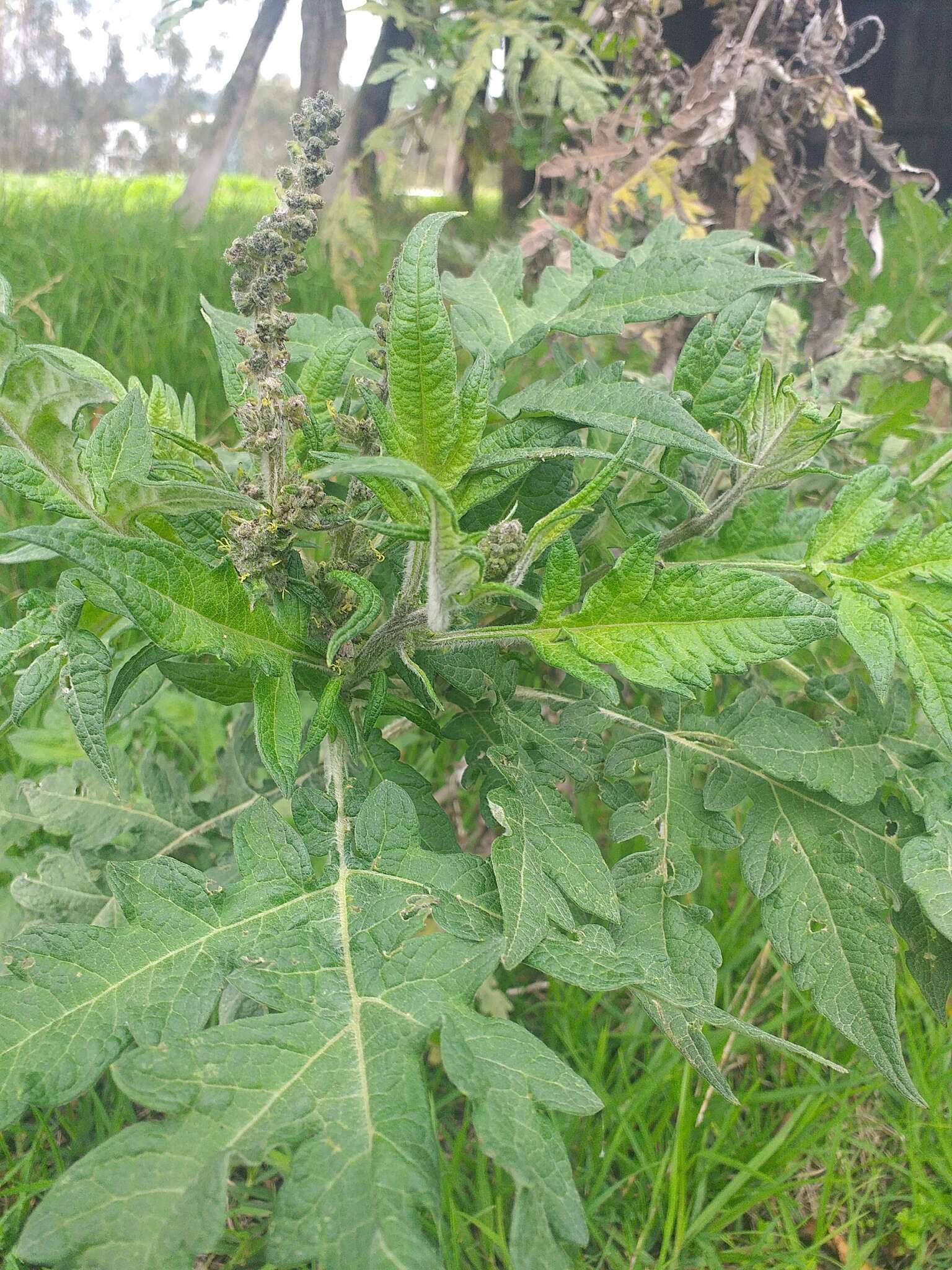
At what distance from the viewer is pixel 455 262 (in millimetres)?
3896

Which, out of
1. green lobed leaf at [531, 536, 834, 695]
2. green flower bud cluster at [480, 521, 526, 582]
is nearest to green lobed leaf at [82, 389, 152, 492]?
green flower bud cluster at [480, 521, 526, 582]

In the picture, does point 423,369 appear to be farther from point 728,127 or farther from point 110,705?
point 728,127

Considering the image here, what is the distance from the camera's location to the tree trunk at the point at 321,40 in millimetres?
4051

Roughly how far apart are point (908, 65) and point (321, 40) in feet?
8.98

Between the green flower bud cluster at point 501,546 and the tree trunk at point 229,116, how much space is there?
4.27 metres

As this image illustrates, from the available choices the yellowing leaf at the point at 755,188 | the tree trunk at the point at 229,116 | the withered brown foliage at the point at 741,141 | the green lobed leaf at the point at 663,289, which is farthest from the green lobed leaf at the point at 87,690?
the tree trunk at the point at 229,116

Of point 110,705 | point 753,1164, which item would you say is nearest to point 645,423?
point 110,705

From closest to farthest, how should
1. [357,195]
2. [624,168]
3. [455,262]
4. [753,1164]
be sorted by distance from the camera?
1. [753,1164]
2. [624,168]
3. [455,262]
4. [357,195]

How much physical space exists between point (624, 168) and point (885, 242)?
1.27 meters

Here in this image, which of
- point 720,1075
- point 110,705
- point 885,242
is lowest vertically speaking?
point 720,1075

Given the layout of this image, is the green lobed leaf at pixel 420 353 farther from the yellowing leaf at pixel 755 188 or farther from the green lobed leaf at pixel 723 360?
the yellowing leaf at pixel 755 188

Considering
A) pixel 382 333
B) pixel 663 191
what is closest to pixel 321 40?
pixel 663 191

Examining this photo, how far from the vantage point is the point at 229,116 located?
4.79 m

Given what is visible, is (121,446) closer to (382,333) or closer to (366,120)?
(382,333)
